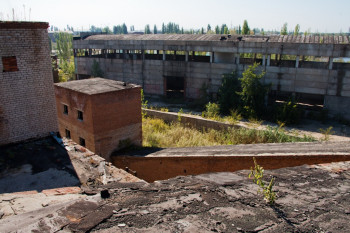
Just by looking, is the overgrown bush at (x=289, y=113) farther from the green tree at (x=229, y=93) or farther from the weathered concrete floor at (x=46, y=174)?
the weathered concrete floor at (x=46, y=174)

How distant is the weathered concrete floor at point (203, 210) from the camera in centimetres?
285

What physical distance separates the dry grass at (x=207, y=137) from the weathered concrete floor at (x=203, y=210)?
424 inches

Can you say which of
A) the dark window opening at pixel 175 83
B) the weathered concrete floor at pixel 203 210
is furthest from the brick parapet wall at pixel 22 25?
the dark window opening at pixel 175 83

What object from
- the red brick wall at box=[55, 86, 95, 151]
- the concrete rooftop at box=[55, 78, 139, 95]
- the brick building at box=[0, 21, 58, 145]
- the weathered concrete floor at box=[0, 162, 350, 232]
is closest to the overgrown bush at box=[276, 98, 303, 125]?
the concrete rooftop at box=[55, 78, 139, 95]

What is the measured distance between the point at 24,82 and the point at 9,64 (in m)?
0.58

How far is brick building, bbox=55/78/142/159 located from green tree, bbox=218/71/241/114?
7904mm

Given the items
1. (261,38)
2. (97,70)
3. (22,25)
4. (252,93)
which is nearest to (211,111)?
(252,93)

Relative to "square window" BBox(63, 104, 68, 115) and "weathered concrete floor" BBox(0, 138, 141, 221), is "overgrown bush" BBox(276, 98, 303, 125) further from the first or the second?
"weathered concrete floor" BBox(0, 138, 141, 221)

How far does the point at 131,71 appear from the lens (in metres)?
24.9

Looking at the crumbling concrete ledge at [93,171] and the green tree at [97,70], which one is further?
the green tree at [97,70]

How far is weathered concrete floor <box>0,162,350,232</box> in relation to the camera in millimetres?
2854

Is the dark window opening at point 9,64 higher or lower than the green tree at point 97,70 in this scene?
higher

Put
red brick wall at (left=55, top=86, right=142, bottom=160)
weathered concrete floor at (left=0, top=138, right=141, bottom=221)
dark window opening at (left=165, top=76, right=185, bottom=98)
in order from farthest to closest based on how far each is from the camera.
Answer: dark window opening at (left=165, top=76, right=185, bottom=98)
red brick wall at (left=55, top=86, right=142, bottom=160)
weathered concrete floor at (left=0, top=138, right=141, bottom=221)

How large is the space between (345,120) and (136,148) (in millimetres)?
12989
